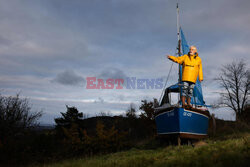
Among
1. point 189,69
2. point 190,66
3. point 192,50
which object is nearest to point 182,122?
point 189,69

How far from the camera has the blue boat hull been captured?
8859 millimetres

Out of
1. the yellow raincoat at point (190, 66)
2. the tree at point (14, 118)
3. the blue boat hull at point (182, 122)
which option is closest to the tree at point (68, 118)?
the tree at point (14, 118)

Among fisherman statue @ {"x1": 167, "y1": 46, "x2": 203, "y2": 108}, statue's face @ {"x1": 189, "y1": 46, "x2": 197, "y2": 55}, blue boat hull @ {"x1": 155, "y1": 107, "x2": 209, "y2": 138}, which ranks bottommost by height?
blue boat hull @ {"x1": 155, "y1": 107, "x2": 209, "y2": 138}

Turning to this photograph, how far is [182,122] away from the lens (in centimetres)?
888

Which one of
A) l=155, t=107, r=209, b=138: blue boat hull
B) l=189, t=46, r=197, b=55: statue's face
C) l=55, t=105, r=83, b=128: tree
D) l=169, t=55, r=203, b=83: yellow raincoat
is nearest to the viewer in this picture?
l=155, t=107, r=209, b=138: blue boat hull

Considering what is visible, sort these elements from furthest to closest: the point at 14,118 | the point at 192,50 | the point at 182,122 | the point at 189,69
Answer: the point at 14,118 < the point at 192,50 < the point at 189,69 < the point at 182,122

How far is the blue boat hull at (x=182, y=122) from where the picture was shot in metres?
8.86

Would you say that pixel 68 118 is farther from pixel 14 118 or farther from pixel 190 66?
pixel 190 66

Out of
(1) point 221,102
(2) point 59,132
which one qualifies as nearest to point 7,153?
(2) point 59,132

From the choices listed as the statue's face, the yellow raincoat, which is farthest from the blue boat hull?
the statue's face

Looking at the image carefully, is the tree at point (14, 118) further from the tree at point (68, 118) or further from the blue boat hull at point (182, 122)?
the blue boat hull at point (182, 122)

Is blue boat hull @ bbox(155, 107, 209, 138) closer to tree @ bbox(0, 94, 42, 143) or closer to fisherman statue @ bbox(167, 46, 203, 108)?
fisherman statue @ bbox(167, 46, 203, 108)

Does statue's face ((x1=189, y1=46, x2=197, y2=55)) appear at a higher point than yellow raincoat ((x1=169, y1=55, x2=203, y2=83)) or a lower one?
higher

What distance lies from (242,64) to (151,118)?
55.4ft
